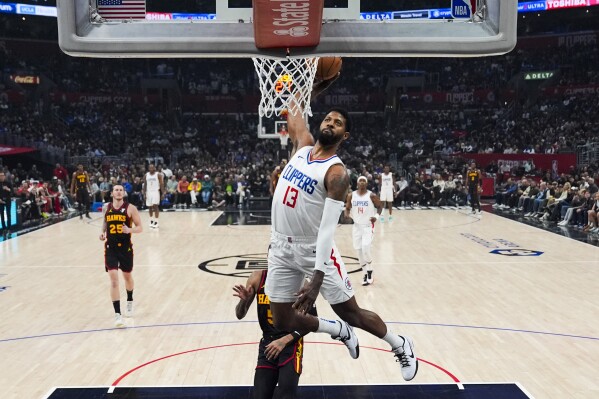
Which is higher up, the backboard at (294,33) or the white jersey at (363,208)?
the backboard at (294,33)

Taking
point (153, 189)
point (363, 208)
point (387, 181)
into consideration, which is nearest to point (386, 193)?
point (387, 181)

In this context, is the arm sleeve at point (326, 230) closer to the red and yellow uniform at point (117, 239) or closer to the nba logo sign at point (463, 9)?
the nba logo sign at point (463, 9)

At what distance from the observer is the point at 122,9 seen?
5.24 metres

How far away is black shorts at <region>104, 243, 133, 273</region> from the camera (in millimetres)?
7867

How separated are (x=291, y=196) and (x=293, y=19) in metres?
1.47

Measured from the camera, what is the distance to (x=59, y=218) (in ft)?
66.2

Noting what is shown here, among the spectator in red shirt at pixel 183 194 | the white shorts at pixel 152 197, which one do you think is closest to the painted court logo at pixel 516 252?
the white shorts at pixel 152 197

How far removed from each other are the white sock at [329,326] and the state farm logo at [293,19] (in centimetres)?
218

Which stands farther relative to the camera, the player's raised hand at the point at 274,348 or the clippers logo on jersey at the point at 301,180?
the clippers logo on jersey at the point at 301,180

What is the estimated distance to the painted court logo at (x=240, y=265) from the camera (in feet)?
37.6

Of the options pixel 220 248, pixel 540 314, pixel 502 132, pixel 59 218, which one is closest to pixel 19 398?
pixel 540 314

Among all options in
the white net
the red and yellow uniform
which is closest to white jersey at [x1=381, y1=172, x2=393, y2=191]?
the red and yellow uniform

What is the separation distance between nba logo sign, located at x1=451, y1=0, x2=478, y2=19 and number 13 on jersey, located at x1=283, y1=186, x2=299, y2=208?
7.25 feet

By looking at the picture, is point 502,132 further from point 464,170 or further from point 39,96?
point 39,96
